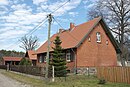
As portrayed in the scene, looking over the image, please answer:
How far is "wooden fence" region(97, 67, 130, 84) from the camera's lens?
68.9ft

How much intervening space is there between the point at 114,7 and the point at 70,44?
1806 cm

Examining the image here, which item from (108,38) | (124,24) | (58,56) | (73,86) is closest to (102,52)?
(108,38)

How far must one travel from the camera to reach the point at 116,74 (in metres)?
22.4

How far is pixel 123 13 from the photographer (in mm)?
45875

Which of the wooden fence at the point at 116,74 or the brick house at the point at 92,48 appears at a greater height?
the brick house at the point at 92,48

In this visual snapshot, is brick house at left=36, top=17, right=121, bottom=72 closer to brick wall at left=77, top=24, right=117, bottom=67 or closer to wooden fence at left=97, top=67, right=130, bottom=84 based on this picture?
brick wall at left=77, top=24, right=117, bottom=67

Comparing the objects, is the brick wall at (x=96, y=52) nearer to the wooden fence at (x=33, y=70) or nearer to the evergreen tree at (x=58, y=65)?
the evergreen tree at (x=58, y=65)

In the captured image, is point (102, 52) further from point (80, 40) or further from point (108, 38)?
point (80, 40)

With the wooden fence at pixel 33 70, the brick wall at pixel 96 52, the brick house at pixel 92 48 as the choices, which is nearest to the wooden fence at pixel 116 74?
the wooden fence at pixel 33 70

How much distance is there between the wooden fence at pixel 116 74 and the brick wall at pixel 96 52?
7412 millimetres

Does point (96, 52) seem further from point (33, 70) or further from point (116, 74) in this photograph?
point (116, 74)

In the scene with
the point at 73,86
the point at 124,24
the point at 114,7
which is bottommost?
the point at 73,86

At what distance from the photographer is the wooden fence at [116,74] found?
21016mm

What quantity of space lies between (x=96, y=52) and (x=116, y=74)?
38.7ft
